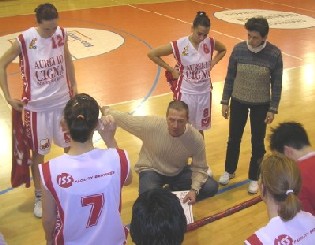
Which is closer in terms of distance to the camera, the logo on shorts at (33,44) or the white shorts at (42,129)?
the logo on shorts at (33,44)

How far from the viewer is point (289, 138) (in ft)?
10.5

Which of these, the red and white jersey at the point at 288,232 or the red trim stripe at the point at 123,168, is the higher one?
the red trim stripe at the point at 123,168

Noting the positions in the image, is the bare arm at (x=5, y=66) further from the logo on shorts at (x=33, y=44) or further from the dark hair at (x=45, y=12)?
the dark hair at (x=45, y=12)

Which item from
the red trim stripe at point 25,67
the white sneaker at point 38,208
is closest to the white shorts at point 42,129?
the red trim stripe at point 25,67

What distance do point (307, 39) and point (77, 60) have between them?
525 centimetres

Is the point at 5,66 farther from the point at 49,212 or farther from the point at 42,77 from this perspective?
the point at 49,212

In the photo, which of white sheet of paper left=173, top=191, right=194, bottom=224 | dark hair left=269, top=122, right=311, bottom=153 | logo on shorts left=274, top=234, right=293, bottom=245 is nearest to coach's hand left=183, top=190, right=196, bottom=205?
white sheet of paper left=173, top=191, right=194, bottom=224

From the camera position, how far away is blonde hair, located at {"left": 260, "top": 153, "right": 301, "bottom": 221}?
2.26 metres

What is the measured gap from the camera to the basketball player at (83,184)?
2.42m

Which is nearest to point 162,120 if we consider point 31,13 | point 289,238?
point 289,238

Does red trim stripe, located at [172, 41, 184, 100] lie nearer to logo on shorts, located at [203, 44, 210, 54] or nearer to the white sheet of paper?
logo on shorts, located at [203, 44, 210, 54]

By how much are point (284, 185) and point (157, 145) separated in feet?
6.91

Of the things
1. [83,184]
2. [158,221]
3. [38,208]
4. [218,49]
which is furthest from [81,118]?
[218,49]

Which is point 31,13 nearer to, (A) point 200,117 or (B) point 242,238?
(A) point 200,117
